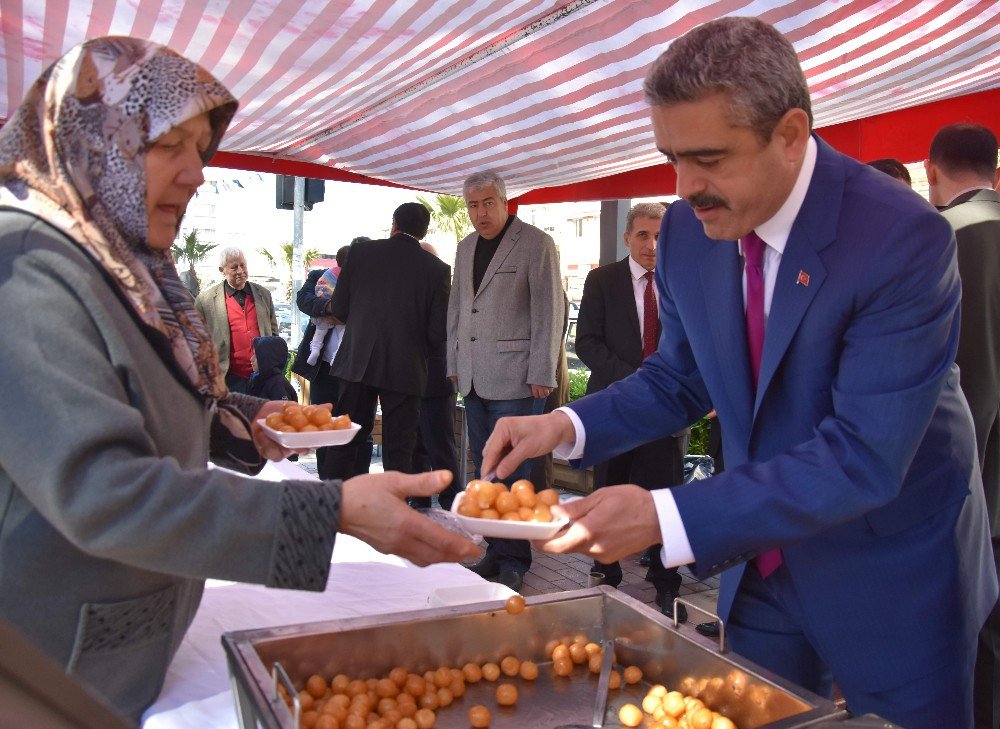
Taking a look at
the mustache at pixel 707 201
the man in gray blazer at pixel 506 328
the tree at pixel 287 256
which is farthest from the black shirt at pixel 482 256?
the tree at pixel 287 256

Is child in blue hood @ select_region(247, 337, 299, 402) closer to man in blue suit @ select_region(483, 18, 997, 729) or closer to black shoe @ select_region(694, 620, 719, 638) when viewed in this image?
black shoe @ select_region(694, 620, 719, 638)

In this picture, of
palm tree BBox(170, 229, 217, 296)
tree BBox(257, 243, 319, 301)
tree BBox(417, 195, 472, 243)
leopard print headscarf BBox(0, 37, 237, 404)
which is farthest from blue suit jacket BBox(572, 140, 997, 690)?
palm tree BBox(170, 229, 217, 296)

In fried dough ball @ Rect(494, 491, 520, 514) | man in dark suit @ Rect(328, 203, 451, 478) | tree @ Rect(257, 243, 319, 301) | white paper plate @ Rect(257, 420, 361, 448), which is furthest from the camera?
tree @ Rect(257, 243, 319, 301)

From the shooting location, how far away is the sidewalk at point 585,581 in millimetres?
4340

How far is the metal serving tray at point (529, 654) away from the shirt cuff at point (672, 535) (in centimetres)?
19

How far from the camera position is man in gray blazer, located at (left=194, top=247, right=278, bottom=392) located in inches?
251

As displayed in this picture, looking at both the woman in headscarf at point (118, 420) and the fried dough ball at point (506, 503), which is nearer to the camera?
the woman in headscarf at point (118, 420)

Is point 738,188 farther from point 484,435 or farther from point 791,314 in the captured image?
point 484,435

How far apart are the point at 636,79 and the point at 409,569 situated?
2.86 metres

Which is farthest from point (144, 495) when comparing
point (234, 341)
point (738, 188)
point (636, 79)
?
point (234, 341)

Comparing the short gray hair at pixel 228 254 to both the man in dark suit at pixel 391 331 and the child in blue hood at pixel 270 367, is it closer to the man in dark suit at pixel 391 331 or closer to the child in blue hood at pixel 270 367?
the child in blue hood at pixel 270 367

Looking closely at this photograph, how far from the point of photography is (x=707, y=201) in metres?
1.49

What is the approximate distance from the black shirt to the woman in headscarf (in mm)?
3203

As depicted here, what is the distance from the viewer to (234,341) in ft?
21.1
